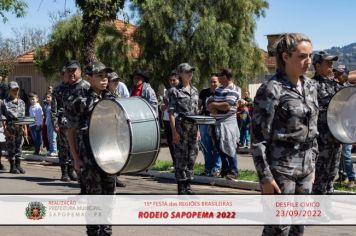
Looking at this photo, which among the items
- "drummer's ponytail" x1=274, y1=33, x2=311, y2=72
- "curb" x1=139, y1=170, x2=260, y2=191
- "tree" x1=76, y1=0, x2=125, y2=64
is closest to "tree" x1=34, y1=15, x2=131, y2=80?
"tree" x1=76, y1=0, x2=125, y2=64

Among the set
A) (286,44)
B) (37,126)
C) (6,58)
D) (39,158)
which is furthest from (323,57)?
(6,58)

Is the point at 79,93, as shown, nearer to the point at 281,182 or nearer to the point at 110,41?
the point at 281,182

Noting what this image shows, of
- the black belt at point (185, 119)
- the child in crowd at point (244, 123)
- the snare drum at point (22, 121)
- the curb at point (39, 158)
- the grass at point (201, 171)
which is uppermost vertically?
the black belt at point (185, 119)

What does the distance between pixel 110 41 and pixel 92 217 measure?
2076cm

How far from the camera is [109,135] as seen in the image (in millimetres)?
6281

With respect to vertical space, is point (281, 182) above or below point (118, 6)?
below

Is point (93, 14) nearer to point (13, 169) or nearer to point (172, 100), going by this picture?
point (13, 169)

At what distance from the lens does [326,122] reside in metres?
7.84

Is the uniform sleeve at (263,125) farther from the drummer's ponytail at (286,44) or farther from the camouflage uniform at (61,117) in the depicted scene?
the camouflage uniform at (61,117)

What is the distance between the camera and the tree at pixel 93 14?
59.1ft

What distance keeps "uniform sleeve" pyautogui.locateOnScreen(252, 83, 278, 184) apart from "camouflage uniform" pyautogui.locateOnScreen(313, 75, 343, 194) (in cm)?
282

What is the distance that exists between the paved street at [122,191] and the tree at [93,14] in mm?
4078

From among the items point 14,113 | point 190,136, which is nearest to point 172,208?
point 190,136

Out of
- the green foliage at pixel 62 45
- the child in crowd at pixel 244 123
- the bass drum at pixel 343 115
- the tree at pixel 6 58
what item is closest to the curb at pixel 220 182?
the bass drum at pixel 343 115
